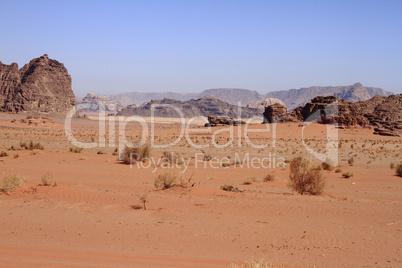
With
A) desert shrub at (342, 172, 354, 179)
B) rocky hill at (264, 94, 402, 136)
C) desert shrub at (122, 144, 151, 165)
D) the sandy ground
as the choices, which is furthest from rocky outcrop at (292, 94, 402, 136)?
the sandy ground

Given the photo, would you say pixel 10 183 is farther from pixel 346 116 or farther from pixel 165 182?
pixel 346 116

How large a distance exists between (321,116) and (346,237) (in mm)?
60706

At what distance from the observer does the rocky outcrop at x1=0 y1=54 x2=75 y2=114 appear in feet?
312

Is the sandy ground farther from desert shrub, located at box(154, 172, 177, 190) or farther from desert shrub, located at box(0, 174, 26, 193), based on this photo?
desert shrub, located at box(154, 172, 177, 190)

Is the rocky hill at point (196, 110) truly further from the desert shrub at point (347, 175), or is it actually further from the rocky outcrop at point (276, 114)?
the desert shrub at point (347, 175)

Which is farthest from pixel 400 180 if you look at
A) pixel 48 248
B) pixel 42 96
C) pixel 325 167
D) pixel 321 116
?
pixel 42 96

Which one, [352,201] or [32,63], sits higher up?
[32,63]

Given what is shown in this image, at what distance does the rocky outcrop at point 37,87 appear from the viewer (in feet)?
312

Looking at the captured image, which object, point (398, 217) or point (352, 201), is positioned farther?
point (352, 201)

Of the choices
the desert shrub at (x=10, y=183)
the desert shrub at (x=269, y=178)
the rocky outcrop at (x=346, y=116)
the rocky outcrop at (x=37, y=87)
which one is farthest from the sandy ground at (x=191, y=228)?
the rocky outcrop at (x=37, y=87)

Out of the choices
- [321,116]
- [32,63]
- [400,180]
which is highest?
[32,63]

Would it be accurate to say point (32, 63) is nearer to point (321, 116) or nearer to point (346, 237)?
point (321, 116)

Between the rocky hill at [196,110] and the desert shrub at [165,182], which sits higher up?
the rocky hill at [196,110]

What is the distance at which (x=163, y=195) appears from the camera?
13.0 meters
